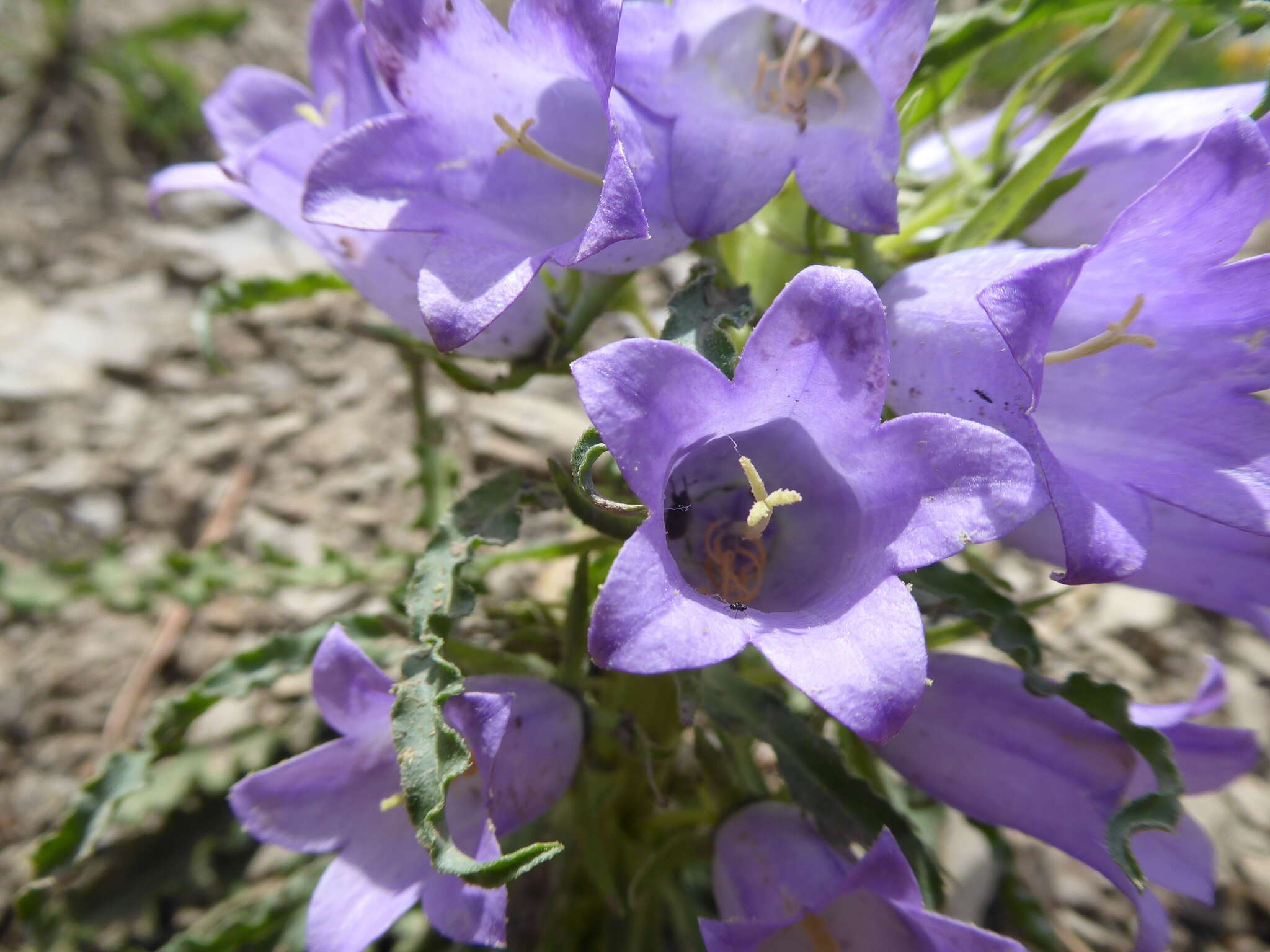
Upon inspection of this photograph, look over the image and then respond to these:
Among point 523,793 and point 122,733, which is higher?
point 523,793

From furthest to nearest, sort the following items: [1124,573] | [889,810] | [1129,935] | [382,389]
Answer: [382,389] < [1129,935] < [889,810] < [1124,573]

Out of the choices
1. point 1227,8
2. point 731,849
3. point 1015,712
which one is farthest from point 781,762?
point 1227,8

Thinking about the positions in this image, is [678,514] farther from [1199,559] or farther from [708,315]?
[1199,559]

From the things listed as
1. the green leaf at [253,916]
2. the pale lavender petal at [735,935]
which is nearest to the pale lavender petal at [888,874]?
the pale lavender petal at [735,935]

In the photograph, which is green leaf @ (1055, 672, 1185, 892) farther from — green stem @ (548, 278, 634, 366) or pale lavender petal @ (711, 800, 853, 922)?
green stem @ (548, 278, 634, 366)

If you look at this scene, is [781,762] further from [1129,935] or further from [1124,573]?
[1129,935]
